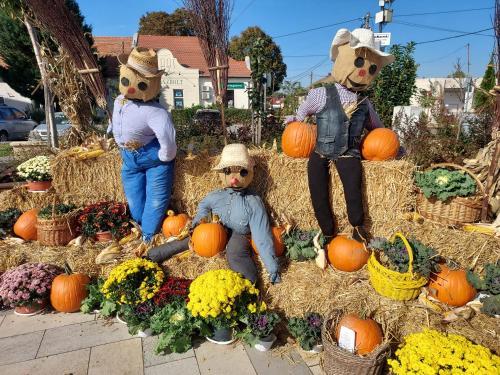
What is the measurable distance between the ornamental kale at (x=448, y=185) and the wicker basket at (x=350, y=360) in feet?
5.15

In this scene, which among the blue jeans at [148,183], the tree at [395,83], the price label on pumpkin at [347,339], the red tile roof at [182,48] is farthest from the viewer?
the red tile roof at [182,48]

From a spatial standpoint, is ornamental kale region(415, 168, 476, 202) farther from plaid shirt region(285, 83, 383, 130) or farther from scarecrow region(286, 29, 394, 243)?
plaid shirt region(285, 83, 383, 130)

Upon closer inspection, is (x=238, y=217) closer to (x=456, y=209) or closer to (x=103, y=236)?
(x=103, y=236)

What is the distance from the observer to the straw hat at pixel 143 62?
345 centimetres

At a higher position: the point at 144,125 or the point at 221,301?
the point at 144,125

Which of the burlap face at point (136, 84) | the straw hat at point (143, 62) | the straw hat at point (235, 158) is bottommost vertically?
the straw hat at point (235, 158)

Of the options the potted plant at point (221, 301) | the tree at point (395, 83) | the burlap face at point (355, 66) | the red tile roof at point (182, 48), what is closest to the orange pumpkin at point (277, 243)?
the potted plant at point (221, 301)

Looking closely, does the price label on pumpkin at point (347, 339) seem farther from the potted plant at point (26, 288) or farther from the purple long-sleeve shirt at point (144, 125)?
the potted plant at point (26, 288)

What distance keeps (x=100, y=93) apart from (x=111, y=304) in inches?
109

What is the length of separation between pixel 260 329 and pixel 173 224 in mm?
1720

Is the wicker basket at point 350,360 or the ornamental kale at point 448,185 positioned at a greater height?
the ornamental kale at point 448,185

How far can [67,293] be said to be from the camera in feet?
10.2

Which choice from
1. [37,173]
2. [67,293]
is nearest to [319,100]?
[67,293]

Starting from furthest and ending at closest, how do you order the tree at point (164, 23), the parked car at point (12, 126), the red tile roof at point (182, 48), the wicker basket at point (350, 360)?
the tree at point (164, 23)
the red tile roof at point (182, 48)
the parked car at point (12, 126)
the wicker basket at point (350, 360)
